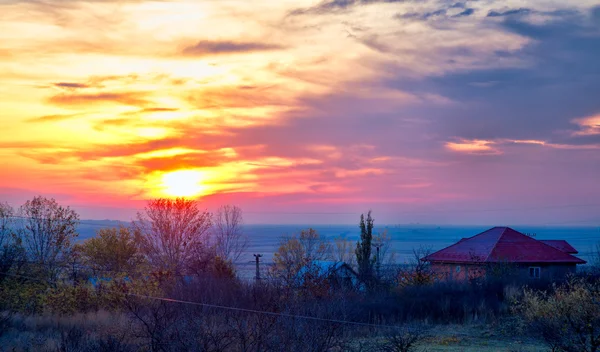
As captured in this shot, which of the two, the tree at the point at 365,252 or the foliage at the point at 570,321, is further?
the tree at the point at 365,252

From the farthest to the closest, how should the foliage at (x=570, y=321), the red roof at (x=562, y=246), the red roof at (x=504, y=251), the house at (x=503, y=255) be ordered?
1. the red roof at (x=562, y=246)
2. the red roof at (x=504, y=251)
3. the house at (x=503, y=255)
4. the foliage at (x=570, y=321)

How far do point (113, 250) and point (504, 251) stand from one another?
30316 millimetres

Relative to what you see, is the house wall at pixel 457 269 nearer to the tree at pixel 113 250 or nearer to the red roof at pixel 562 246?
the red roof at pixel 562 246

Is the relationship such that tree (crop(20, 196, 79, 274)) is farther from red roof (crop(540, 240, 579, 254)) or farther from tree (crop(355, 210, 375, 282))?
red roof (crop(540, 240, 579, 254))

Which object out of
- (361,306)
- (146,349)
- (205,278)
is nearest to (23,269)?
(205,278)

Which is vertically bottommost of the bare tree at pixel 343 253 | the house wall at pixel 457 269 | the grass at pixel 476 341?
the grass at pixel 476 341

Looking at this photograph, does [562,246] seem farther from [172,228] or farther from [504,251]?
[172,228]

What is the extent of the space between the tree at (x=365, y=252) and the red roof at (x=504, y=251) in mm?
7736

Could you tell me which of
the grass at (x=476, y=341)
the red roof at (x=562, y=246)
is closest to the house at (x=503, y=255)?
the red roof at (x=562, y=246)

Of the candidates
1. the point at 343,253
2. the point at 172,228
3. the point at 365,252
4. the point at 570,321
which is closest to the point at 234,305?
the point at 570,321

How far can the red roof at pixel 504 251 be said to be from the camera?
4822cm

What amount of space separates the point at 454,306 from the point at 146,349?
1607 centimetres

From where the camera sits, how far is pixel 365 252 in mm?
40938

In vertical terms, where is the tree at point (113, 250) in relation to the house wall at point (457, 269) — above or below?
above
